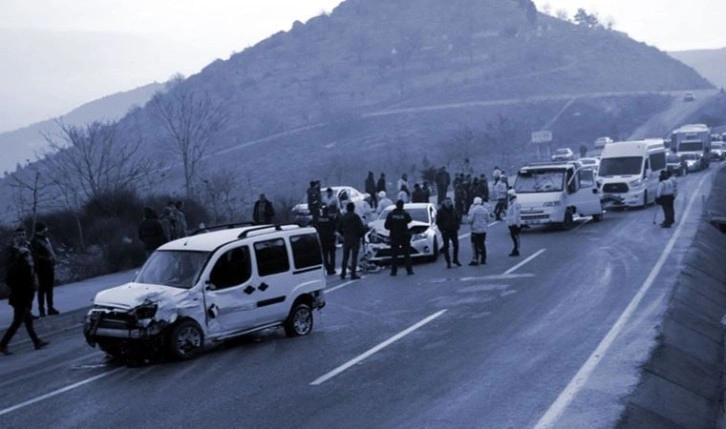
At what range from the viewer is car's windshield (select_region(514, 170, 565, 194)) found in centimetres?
3206

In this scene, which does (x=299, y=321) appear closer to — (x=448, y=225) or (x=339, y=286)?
(x=339, y=286)

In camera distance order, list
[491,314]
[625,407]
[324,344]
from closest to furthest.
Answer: [625,407] → [324,344] → [491,314]

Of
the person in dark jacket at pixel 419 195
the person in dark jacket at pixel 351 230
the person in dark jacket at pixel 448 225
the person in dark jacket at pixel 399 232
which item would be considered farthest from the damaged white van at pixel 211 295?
the person in dark jacket at pixel 419 195

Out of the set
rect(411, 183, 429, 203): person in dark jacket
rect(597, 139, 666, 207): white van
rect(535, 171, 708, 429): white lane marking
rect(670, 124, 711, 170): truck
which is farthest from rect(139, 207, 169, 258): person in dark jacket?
rect(670, 124, 711, 170): truck

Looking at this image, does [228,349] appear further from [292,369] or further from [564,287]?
[564,287]

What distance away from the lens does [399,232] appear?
22.9 metres

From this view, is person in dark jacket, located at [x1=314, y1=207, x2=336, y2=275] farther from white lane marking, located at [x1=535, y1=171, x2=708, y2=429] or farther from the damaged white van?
white lane marking, located at [x1=535, y1=171, x2=708, y2=429]

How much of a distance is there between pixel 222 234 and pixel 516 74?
161m

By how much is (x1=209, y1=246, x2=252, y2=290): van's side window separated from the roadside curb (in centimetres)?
606

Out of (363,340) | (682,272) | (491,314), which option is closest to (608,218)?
(682,272)

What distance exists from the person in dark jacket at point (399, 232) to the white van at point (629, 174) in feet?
55.9

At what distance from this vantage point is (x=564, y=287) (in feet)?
63.8

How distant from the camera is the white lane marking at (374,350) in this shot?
40.4 feet

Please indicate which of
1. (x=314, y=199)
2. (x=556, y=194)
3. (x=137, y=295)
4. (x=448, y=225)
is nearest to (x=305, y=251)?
(x=137, y=295)
